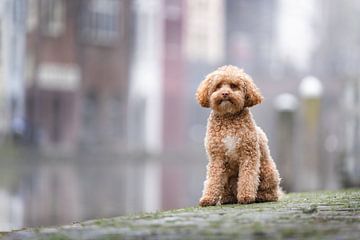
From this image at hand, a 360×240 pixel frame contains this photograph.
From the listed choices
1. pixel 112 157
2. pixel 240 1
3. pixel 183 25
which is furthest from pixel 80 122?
pixel 240 1

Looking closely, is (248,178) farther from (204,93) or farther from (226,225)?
(226,225)

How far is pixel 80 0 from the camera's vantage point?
34500 mm

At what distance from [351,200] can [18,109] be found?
92.4ft

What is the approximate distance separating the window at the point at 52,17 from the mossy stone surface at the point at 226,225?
94.1 ft

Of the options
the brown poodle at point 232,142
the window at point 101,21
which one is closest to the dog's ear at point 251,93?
the brown poodle at point 232,142

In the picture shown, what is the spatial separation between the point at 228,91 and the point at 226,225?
1.24 meters

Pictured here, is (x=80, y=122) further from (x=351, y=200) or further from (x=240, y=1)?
(x=351, y=200)

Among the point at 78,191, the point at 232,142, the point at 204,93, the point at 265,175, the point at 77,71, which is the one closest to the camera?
the point at 204,93

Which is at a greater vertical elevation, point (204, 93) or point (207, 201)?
point (204, 93)

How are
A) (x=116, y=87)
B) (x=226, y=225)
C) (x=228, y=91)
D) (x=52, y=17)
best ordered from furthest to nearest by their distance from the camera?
(x=116, y=87)
(x=52, y=17)
(x=228, y=91)
(x=226, y=225)

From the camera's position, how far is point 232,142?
19.2 feet

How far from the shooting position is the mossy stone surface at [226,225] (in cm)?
424

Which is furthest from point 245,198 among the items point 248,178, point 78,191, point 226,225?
point 78,191

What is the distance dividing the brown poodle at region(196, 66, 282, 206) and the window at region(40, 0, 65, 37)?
2816cm
